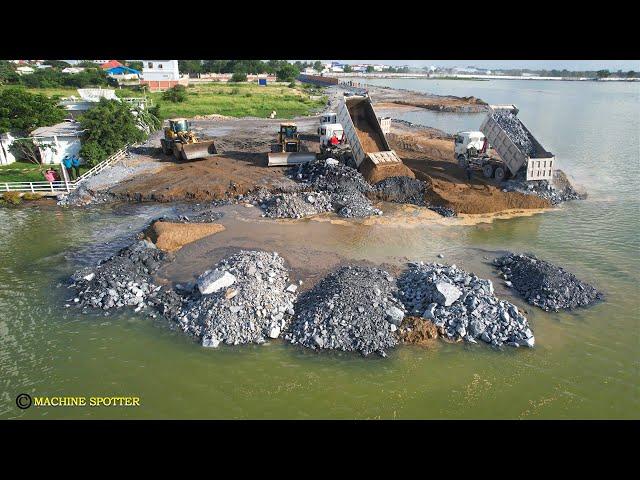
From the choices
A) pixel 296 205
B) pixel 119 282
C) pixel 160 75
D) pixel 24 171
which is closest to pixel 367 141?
pixel 296 205

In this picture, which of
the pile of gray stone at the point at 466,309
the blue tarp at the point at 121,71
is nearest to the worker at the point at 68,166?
the pile of gray stone at the point at 466,309

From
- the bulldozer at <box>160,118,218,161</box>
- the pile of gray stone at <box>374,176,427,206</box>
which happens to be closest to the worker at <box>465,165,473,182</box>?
the pile of gray stone at <box>374,176,427,206</box>

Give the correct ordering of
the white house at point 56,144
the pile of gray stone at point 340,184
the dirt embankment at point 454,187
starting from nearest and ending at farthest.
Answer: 1. the pile of gray stone at point 340,184
2. the dirt embankment at point 454,187
3. the white house at point 56,144

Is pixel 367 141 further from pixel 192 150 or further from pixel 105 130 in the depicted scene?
pixel 105 130

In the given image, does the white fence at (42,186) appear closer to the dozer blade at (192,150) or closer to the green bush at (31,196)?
the green bush at (31,196)

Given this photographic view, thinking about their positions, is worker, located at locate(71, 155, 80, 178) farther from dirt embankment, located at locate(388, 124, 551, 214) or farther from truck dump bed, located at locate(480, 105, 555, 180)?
truck dump bed, located at locate(480, 105, 555, 180)

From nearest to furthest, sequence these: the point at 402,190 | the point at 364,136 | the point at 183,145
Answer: the point at 402,190 < the point at 364,136 < the point at 183,145
